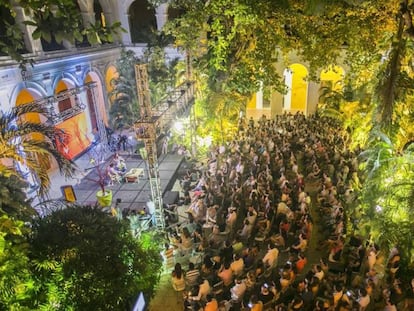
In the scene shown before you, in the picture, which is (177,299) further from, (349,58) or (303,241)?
(349,58)

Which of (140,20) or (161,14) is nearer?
(161,14)

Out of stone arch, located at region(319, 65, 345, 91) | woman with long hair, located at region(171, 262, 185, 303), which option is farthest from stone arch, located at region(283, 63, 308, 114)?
woman with long hair, located at region(171, 262, 185, 303)

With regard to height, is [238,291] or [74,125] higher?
[74,125]

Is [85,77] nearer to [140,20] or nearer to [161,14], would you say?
[161,14]

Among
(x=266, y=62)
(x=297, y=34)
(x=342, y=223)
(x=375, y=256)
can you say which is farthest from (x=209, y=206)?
(x=297, y=34)

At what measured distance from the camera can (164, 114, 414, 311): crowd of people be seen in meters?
7.16

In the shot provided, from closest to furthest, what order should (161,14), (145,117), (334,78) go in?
(145,117) < (161,14) < (334,78)

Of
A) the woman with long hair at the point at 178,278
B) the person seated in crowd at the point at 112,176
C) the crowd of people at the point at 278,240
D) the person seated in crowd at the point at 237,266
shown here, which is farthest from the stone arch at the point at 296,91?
the woman with long hair at the point at 178,278

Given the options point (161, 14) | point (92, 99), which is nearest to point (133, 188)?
point (92, 99)

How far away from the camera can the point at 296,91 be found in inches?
1017

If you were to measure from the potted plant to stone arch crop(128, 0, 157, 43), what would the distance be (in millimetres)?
9067

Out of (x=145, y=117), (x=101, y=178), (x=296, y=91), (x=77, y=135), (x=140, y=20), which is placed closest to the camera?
(x=145, y=117)

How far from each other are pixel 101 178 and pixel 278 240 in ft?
22.1

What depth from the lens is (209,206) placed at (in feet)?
34.0
